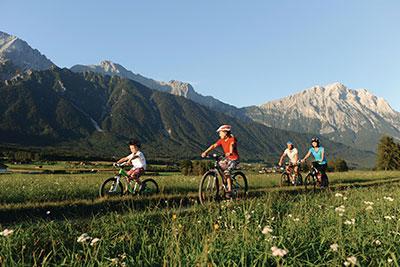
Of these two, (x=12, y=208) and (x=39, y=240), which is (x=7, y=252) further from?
(x=12, y=208)

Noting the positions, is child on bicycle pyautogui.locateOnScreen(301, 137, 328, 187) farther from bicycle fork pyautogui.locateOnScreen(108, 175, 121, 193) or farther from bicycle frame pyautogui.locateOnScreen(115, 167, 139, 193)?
bicycle fork pyautogui.locateOnScreen(108, 175, 121, 193)

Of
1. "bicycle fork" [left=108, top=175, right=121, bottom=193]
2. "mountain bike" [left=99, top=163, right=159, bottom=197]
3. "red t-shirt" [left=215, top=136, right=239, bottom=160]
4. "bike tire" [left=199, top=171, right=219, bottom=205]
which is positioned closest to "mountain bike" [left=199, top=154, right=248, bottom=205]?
"bike tire" [left=199, top=171, right=219, bottom=205]

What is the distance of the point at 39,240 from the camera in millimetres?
6082

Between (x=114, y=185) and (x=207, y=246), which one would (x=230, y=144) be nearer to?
(x=114, y=185)

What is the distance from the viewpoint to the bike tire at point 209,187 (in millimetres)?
13023

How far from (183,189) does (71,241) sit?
43.0 ft

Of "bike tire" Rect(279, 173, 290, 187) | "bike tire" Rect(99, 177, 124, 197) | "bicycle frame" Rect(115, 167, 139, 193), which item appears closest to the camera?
"bike tire" Rect(99, 177, 124, 197)

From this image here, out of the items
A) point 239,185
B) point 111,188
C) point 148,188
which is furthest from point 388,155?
point 111,188

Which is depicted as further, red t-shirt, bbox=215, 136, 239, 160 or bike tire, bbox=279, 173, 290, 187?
bike tire, bbox=279, 173, 290, 187

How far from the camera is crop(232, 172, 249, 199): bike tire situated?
564 inches

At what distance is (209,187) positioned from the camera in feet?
43.7

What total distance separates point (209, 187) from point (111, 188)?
14.8 feet

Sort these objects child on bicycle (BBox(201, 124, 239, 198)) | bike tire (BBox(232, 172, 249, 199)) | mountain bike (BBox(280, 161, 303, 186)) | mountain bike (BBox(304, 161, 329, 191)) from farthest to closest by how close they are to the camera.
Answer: mountain bike (BBox(280, 161, 303, 186)) < mountain bike (BBox(304, 161, 329, 191)) < bike tire (BBox(232, 172, 249, 199)) < child on bicycle (BBox(201, 124, 239, 198))

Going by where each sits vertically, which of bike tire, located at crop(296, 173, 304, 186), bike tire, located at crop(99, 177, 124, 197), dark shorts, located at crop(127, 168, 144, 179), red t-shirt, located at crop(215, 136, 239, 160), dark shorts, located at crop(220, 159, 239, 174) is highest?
red t-shirt, located at crop(215, 136, 239, 160)
